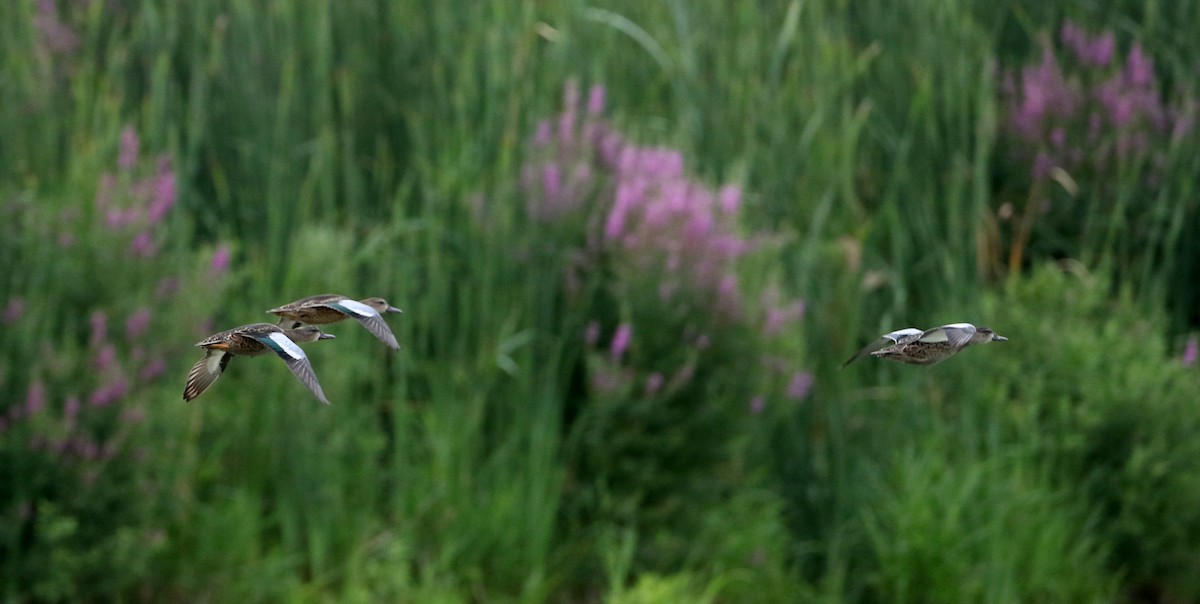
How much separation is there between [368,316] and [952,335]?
1.73 ft

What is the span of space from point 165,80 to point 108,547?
1.81 m

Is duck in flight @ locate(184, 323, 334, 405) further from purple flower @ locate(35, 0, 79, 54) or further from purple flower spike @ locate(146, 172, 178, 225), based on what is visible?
purple flower @ locate(35, 0, 79, 54)

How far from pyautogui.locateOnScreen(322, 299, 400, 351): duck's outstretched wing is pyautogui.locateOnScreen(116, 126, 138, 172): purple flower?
3.14 metres

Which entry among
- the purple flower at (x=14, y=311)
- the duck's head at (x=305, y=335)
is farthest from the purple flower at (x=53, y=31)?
the duck's head at (x=305, y=335)

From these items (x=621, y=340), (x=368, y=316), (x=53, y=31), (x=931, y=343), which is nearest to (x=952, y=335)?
(x=931, y=343)

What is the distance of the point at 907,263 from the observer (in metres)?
5.11

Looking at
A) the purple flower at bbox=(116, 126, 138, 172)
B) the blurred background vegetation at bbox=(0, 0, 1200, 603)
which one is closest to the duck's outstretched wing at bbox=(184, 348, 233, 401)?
the blurred background vegetation at bbox=(0, 0, 1200, 603)

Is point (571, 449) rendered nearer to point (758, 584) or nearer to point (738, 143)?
point (758, 584)

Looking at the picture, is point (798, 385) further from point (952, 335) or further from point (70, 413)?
point (952, 335)

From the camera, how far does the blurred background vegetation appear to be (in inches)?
158

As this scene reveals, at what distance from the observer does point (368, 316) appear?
1.24 m

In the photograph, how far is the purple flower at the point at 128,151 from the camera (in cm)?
423

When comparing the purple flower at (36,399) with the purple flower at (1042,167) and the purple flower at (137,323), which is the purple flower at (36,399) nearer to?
the purple flower at (137,323)

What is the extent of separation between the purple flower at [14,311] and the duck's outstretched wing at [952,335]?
9.72 ft
